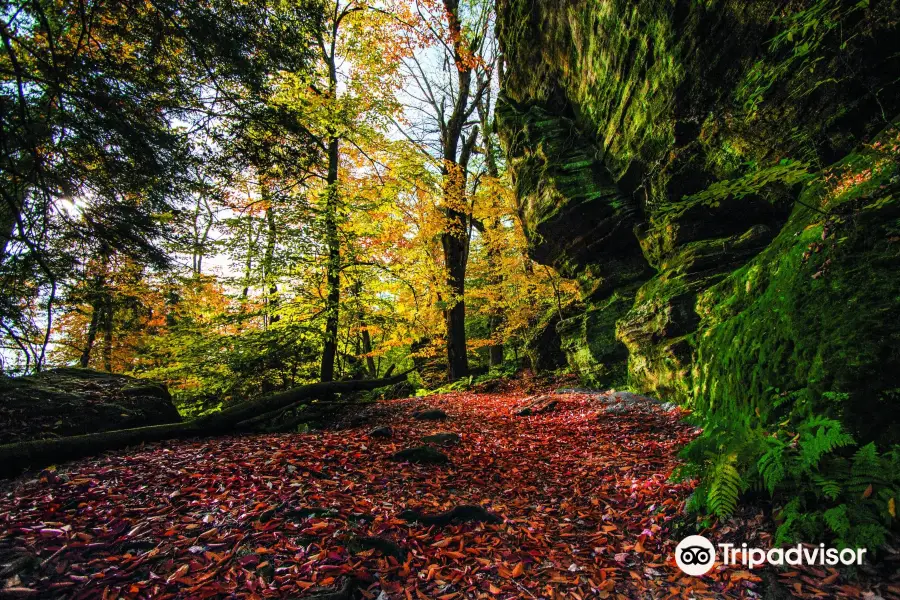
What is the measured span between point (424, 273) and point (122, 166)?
8606 millimetres

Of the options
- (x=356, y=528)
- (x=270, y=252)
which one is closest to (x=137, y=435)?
(x=356, y=528)

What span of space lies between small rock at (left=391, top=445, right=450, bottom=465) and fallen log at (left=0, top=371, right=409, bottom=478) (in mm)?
3087

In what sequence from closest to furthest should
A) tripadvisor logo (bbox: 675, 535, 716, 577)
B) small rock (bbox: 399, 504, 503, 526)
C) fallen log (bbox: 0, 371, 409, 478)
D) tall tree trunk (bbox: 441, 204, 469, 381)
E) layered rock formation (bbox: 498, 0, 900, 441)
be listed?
tripadvisor logo (bbox: 675, 535, 716, 577) < layered rock formation (bbox: 498, 0, 900, 441) < small rock (bbox: 399, 504, 503, 526) < fallen log (bbox: 0, 371, 409, 478) < tall tree trunk (bbox: 441, 204, 469, 381)

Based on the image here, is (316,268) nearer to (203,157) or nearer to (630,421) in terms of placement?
(203,157)

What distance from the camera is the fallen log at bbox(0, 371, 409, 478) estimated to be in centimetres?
392

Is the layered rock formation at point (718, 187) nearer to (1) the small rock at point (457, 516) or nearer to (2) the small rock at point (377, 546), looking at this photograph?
(1) the small rock at point (457, 516)

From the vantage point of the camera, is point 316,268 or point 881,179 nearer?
point 881,179

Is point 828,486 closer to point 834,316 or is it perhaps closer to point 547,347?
point 834,316

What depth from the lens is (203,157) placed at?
446 cm

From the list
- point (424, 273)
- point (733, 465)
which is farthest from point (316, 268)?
point (733, 465)

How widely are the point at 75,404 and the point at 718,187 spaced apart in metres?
8.33

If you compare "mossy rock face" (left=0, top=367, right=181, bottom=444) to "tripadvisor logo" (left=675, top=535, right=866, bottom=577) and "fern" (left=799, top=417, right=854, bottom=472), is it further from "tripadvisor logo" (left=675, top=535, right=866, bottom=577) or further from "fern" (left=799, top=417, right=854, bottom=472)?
"fern" (left=799, top=417, right=854, bottom=472)

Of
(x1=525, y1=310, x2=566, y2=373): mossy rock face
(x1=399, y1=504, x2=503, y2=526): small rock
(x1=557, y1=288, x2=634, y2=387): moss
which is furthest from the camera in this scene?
(x1=525, y1=310, x2=566, y2=373): mossy rock face

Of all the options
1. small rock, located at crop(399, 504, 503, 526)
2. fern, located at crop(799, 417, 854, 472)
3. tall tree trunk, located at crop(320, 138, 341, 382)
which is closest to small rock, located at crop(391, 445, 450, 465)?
small rock, located at crop(399, 504, 503, 526)
